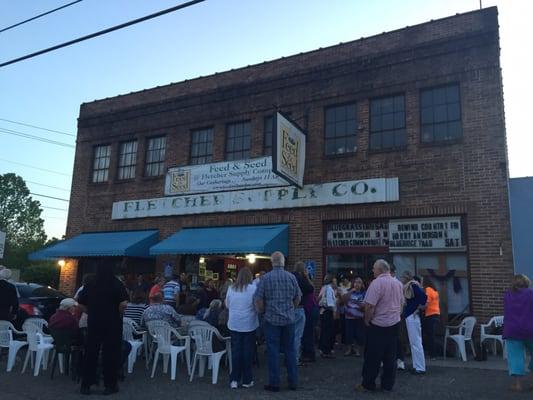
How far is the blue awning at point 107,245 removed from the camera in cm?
1470

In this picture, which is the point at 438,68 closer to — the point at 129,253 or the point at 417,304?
the point at 417,304

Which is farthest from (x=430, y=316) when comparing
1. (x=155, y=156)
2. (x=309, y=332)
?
(x=155, y=156)

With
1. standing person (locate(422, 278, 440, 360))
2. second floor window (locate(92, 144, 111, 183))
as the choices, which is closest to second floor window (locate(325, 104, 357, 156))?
standing person (locate(422, 278, 440, 360))

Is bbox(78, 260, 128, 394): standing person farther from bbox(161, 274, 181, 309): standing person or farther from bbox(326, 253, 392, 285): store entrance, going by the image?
bbox(326, 253, 392, 285): store entrance

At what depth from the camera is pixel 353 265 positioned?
12.3 metres

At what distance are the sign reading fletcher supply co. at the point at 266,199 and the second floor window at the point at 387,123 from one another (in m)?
1.06

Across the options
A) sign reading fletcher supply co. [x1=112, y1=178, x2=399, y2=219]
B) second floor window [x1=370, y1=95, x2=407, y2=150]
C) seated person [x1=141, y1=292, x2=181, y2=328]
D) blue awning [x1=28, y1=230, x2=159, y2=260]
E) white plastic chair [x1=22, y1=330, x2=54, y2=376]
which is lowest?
white plastic chair [x1=22, y1=330, x2=54, y2=376]

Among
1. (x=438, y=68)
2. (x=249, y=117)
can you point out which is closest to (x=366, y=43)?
(x=438, y=68)

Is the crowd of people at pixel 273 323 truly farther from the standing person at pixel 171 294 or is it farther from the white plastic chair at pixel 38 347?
the standing person at pixel 171 294

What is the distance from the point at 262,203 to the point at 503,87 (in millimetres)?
6802

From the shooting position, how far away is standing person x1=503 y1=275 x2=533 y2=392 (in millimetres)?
6809

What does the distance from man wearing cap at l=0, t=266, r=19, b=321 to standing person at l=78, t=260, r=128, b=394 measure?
11.0 ft

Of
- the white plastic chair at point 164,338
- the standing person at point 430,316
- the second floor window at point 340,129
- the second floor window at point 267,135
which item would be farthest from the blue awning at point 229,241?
the white plastic chair at point 164,338

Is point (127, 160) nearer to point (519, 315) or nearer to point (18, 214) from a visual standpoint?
point (519, 315)
